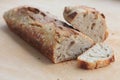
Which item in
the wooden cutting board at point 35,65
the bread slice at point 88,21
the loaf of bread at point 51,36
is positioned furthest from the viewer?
the bread slice at point 88,21

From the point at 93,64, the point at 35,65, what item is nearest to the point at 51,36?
the point at 35,65

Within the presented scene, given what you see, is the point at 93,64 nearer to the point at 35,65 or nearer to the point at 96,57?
the point at 96,57

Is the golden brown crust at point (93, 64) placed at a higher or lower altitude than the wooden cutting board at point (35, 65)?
higher

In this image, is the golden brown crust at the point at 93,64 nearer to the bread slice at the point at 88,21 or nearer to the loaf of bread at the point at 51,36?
the loaf of bread at the point at 51,36

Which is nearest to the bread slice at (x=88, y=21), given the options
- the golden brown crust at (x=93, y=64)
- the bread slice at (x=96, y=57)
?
the bread slice at (x=96, y=57)

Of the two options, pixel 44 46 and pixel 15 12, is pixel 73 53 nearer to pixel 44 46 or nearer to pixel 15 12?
pixel 44 46

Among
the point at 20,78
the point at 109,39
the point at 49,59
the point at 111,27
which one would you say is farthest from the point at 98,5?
the point at 20,78

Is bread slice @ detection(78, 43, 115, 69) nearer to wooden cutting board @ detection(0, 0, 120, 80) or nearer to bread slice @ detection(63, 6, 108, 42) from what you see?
wooden cutting board @ detection(0, 0, 120, 80)
